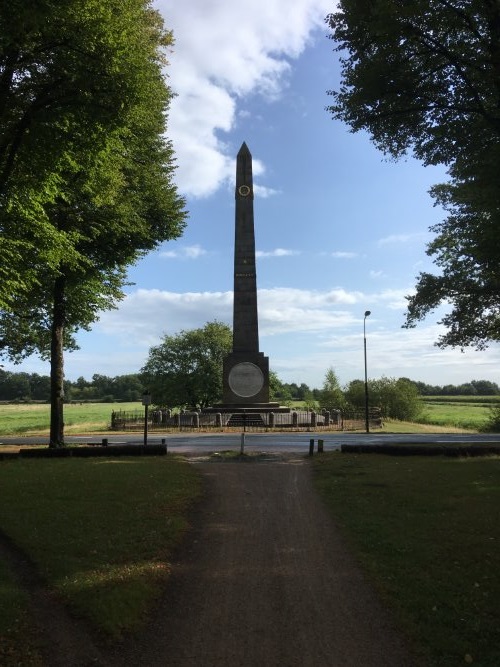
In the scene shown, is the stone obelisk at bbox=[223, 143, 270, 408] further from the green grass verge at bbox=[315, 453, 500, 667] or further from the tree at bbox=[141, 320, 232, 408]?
the green grass verge at bbox=[315, 453, 500, 667]

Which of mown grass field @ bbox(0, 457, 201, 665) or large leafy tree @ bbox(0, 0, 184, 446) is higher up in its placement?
large leafy tree @ bbox(0, 0, 184, 446)

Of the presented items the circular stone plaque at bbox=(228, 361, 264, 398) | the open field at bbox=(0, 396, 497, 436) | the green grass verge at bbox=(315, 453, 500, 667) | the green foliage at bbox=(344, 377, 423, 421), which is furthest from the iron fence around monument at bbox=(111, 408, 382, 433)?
the green grass verge at bbox=(315, 453, 500, 667)

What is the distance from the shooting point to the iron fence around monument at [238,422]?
3338 cm

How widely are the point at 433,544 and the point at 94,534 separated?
508 centimetres

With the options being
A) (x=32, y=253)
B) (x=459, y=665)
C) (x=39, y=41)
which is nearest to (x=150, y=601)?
(x=459, y=665)

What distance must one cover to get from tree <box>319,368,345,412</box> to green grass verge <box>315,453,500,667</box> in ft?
134

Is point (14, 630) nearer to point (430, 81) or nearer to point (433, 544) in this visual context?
point (433, 544)

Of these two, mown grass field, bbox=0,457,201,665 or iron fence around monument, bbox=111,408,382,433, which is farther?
iron fence around monument, bbox=111,408,382,433

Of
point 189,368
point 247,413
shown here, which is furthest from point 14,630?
point 189,368

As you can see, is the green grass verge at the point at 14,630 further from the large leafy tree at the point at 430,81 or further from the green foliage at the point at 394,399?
the green foliage at the point at 394,399

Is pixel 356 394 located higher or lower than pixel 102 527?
higher

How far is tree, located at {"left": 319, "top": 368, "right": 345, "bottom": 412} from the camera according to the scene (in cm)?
5512

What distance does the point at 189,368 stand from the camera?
5153 centimetres

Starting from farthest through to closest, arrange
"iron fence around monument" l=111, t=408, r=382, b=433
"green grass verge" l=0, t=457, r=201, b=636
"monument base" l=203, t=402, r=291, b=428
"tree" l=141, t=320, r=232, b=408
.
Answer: "tree" l=141, t=320, r=232, b=408 < "monument base" l=203, t=402, r=291, b=428 < "iron fence around monument" l=111, t=408, r=382, b=433 < "green grass verge" l=0, t=457, r=201, b=636
